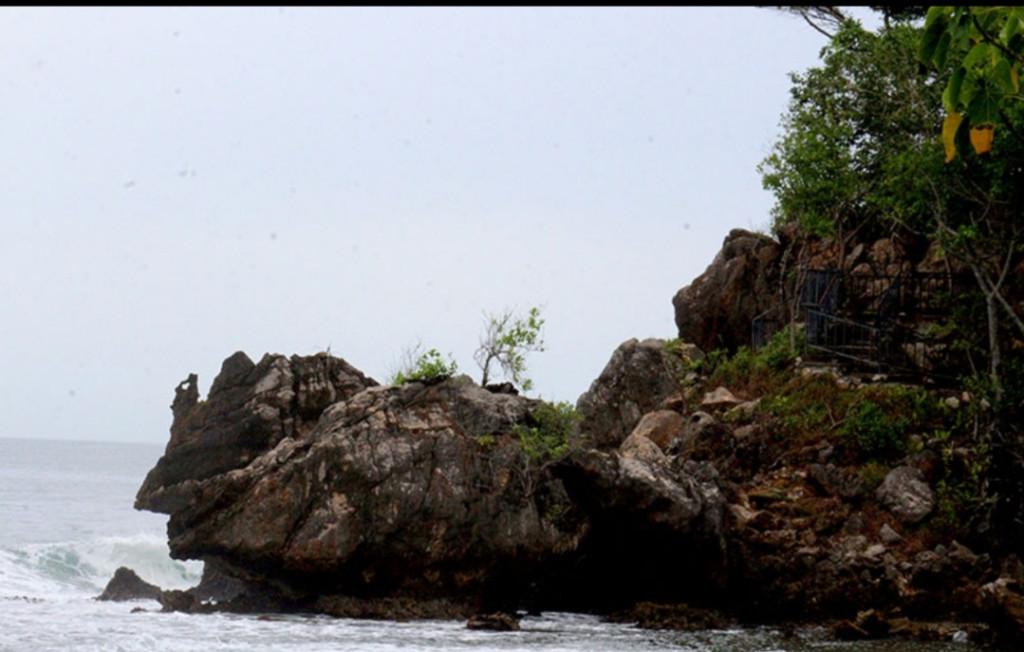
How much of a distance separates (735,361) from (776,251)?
19.6ft

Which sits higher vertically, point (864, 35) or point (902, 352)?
point (864, 35)

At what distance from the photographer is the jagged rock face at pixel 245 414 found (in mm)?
32188

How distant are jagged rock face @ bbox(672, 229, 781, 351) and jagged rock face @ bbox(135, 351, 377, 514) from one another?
11.4 meters

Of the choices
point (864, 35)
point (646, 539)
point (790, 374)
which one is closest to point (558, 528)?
point (646, 539)

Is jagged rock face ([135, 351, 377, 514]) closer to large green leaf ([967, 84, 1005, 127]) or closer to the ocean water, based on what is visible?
the ocean water

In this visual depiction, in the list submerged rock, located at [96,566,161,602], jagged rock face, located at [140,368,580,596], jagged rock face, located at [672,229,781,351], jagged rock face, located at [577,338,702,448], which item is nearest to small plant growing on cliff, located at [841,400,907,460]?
jagged rock face, located at [577,338,702,448]

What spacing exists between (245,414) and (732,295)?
16.4 metres

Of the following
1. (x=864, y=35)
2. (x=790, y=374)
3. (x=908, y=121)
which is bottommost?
(x=790, y=374)

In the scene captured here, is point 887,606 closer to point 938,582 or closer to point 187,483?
point 938,582

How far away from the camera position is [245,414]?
32.3m

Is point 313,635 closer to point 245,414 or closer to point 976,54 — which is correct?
point 245,414

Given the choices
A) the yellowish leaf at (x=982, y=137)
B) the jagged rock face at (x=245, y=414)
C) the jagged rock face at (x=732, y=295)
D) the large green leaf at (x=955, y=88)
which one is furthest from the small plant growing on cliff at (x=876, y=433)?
the large green leaf at (x=955, y=88)

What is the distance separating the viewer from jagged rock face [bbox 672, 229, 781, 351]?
1485 inches

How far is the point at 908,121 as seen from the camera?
96.0ft
